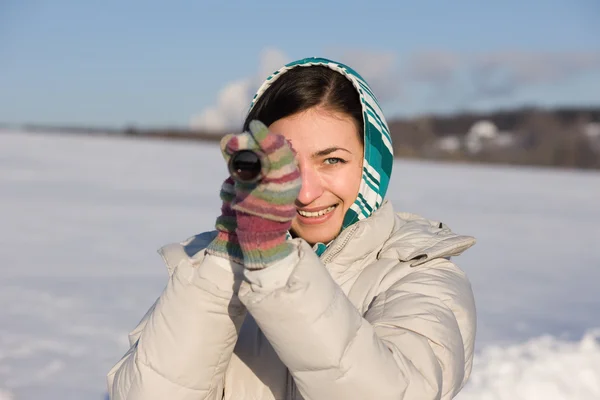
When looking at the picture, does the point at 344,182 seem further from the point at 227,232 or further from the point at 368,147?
the point at 227,232

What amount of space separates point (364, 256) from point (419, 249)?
16 cm

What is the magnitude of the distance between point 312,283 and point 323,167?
2.43 feet

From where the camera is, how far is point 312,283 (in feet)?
4.43

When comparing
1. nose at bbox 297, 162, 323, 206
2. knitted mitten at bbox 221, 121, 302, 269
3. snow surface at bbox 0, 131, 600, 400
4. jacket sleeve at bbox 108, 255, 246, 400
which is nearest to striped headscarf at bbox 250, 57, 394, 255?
nose at bbox 297, 162, 323, 206

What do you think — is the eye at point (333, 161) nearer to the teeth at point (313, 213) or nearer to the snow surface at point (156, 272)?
the teeth at point (313, 213)

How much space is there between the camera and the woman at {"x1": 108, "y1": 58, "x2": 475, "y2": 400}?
134 cm

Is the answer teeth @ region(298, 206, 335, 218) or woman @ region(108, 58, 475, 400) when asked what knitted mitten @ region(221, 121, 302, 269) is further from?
teeth @ region(298, 206, 335, 218)

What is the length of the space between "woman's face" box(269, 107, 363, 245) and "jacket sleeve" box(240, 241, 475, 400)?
54 cm

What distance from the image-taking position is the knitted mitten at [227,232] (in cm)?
142

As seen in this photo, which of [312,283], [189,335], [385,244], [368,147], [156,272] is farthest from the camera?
Answer: [156,272]

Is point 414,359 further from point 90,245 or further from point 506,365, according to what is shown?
point 90,245

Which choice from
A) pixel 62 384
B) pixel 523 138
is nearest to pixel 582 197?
pixel 62 384

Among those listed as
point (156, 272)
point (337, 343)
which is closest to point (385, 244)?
point (337, 343)

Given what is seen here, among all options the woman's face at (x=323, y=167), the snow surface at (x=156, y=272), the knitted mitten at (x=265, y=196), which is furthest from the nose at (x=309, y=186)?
the snow surface at (x=156, y=272)
